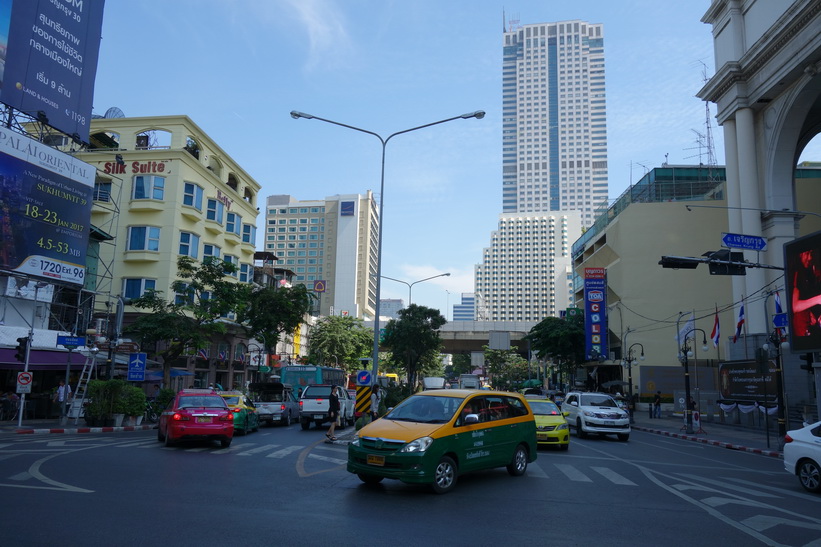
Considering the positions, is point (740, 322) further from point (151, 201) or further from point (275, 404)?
point (151, 201)

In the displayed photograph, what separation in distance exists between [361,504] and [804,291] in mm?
17786

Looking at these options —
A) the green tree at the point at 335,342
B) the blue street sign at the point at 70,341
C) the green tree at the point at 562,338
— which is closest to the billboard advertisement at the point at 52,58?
the blue street sign at the point at 70,341

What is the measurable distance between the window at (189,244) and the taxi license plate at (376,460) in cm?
3539

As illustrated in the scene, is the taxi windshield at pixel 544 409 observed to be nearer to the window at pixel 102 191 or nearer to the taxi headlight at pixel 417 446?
the taxi headlight at pixel 417 446

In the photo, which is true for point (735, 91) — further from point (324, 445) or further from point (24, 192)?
point (24, 192)

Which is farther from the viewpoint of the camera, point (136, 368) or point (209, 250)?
point (209, 250)

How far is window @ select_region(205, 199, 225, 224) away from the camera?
45.4 metres

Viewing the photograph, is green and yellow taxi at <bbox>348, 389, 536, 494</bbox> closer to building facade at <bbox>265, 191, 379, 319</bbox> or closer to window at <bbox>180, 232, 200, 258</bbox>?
window at <bbox>180, 232, 200, 258</bbox>

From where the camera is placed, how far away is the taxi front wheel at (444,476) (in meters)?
10.3

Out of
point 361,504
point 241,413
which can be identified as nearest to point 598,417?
point 241,413

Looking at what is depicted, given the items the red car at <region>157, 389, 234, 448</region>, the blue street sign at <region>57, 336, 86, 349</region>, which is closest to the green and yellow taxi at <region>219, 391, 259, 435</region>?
the red car at <region>157, 389, 234, 448</region>

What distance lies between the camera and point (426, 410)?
37.6ft

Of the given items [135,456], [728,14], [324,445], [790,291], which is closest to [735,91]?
[728,14]

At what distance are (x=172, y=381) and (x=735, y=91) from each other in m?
40.9
